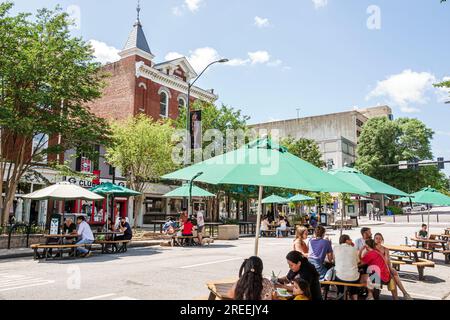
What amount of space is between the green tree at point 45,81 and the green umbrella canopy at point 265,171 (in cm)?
1192

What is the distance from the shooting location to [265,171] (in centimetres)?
495

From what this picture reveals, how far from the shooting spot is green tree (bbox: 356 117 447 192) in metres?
57.0

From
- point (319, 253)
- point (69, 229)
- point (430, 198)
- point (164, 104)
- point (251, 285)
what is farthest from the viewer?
point (164, 104)

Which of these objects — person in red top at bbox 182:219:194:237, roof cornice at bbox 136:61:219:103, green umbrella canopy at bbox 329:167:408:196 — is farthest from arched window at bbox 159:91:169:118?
green umbrella canopy at bbox 329:167:408:196

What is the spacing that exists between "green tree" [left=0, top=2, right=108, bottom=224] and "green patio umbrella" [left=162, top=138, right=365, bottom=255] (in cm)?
1192

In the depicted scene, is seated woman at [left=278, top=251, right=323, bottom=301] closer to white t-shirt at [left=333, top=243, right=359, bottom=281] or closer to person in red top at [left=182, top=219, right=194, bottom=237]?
white t-shirt at [left=333, top=243, right=359, bottom=281]

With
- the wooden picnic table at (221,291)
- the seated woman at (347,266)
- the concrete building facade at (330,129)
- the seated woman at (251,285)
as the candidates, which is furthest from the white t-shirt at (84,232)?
the concrete building facade at (330,129)

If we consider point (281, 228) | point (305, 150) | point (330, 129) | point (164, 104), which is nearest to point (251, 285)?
point (281, 228)

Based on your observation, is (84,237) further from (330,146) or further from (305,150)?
(330,146)

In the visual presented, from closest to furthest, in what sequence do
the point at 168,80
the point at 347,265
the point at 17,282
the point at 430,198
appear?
the point at 347,265, the point at 17,282, the point at 430,198, the point at 168,80

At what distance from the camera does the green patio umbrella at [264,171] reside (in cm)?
477

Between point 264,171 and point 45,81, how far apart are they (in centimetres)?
1405
